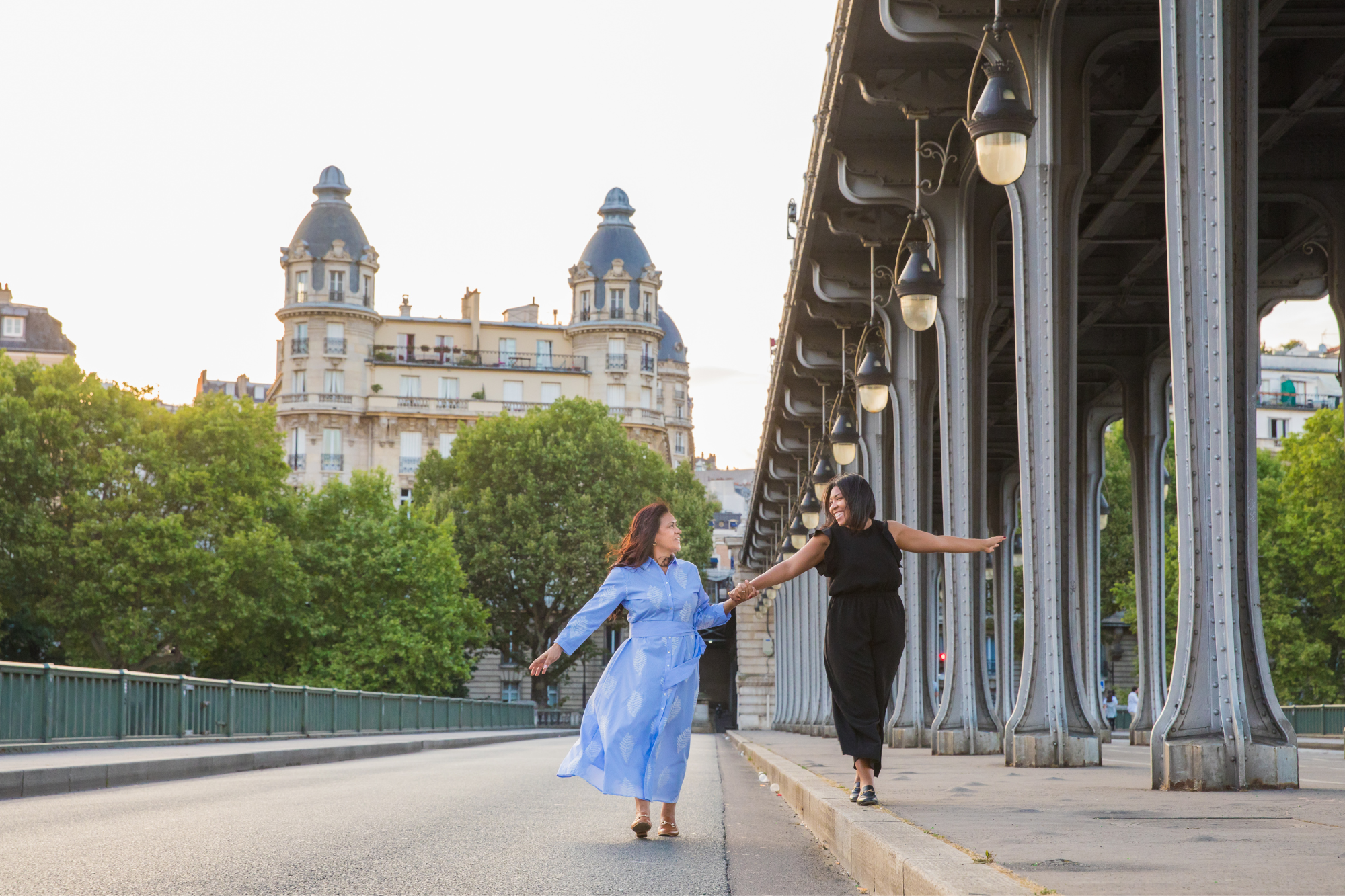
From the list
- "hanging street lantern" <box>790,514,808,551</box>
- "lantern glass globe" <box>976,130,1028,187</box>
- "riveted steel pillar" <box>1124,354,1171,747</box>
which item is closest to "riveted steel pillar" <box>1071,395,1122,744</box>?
"riveted steel pillar" <box>1124,354,1171,747</box>

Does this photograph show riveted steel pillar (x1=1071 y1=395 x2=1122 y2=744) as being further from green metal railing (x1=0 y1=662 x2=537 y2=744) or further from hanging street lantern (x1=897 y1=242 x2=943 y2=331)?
green metal railing (x1=0 y1=662 x2=537 y2=744)

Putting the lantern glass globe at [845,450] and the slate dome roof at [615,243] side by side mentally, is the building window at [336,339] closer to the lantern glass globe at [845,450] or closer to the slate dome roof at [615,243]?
the slate dome roof at [615,243]

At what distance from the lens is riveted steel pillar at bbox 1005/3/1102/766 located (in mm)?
12977

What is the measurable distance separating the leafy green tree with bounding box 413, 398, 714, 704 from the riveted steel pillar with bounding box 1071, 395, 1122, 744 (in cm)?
4330

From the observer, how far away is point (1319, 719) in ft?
117

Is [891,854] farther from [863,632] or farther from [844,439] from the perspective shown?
[844,439]

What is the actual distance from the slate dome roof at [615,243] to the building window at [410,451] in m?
14.6

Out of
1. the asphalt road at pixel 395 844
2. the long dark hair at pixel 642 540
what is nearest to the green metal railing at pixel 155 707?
the asphalt road at pixel 395 844

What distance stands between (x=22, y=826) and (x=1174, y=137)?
7758mm

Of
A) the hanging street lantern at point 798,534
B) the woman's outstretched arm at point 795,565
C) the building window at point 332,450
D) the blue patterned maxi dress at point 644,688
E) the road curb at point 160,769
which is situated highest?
the building window at point 332,450

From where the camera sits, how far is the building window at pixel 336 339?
97.2 m

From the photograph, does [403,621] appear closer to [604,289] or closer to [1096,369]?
[1096,369]

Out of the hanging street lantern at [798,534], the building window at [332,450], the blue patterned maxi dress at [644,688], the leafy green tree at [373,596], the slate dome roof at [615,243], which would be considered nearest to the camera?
the blue patterned maxi dress at [644,688]

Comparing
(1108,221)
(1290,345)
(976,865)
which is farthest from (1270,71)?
(1290,345)
